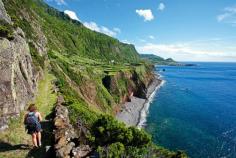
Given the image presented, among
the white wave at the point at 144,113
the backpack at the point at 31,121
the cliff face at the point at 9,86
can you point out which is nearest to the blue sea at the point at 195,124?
the white wave at the point at 144,113

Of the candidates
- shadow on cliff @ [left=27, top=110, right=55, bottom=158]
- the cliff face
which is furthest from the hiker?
the cliff face

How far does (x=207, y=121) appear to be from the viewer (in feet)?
282

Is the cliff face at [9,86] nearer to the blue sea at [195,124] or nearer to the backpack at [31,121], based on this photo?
the backpack at [31,121]

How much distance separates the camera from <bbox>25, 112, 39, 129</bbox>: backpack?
18703 mm

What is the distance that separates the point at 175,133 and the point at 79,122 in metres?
46.5

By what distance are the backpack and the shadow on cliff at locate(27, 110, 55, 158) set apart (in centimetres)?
182

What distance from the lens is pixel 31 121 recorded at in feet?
61.7

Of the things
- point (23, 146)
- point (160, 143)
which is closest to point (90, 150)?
point (23, 146)

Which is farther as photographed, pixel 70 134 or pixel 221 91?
pixel 221 91

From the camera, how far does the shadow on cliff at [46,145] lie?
1870cm

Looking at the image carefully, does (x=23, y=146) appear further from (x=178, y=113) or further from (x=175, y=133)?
(x=178, y=113)

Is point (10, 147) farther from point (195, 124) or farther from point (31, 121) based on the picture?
point (195, 124)

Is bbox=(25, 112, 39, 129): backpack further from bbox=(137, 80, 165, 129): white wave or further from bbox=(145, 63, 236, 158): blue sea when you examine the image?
bbox=(137, 80, 165, 129): white wave

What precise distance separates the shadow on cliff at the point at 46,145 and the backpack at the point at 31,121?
182 cm
